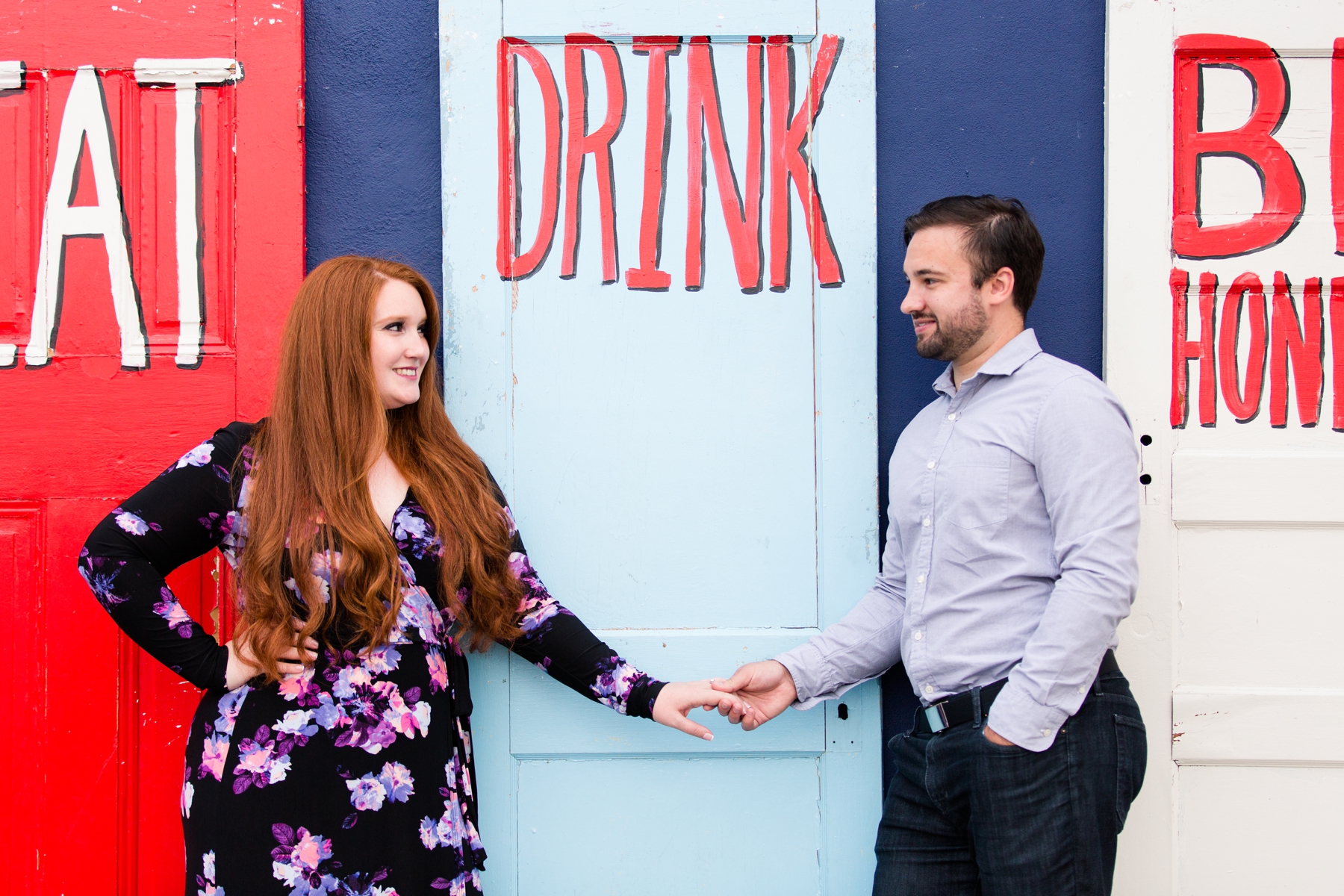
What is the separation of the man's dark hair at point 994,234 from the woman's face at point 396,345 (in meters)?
1.11

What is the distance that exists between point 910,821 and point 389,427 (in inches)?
55.2

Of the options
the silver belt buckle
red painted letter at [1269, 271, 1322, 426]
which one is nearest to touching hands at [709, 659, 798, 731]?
the silver belt buckle

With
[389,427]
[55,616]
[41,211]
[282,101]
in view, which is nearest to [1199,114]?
[389,427]

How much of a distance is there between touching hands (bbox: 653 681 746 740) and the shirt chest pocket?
2.00 feet

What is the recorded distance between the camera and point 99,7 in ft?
6.68

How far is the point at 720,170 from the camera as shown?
2051 mm

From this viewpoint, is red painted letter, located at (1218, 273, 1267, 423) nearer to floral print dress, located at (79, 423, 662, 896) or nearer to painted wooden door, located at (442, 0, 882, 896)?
painted wooden door, located at (442, 0, 882, 896)

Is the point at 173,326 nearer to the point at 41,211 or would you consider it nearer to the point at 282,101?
the point at 41,211

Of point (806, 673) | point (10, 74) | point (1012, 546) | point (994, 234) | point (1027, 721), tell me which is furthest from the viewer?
point (10, 74)

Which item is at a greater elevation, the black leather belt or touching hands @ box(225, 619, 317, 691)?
touching hands @ box(225, 619, 317, 691)

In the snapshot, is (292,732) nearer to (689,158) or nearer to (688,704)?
(688,704)

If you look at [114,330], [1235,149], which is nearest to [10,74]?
[114,330]

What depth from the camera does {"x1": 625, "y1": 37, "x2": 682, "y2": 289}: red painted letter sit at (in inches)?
80.7

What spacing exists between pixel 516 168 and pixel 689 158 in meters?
0.42
